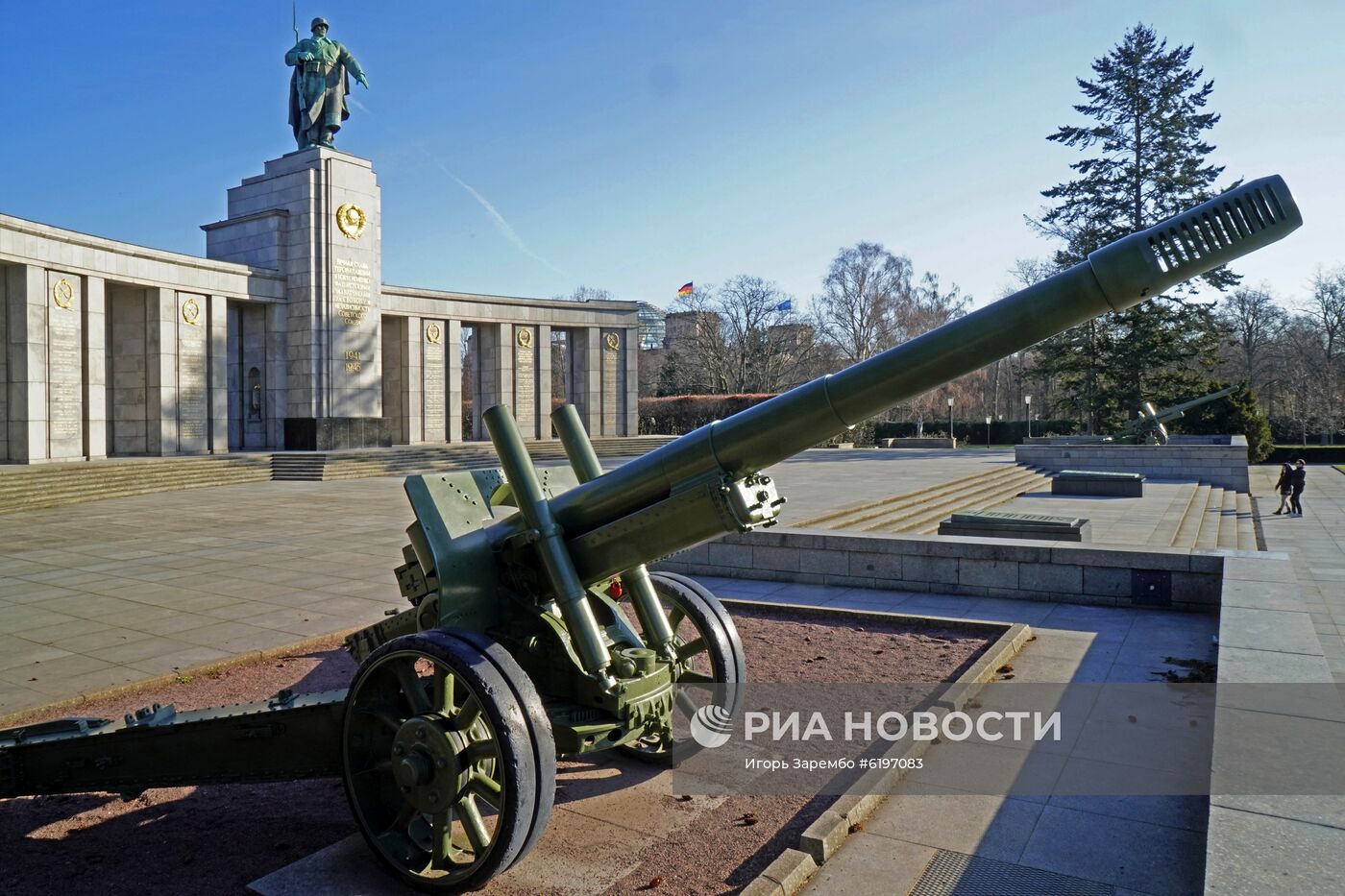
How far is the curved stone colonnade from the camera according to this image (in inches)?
947

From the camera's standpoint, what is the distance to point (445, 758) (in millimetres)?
3600

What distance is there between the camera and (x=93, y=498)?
20562 mm

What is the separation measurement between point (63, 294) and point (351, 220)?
31.9 ft

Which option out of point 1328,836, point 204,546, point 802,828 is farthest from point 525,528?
point 204,546

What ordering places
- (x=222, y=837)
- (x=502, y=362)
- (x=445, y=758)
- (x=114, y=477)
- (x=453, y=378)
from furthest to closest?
(x=502, y=362) < (x=453, y=378) < (x=114, y=477) < (x=222, y=837) < (x=445, y=758)

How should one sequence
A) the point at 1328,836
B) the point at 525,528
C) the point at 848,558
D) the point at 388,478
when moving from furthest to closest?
the point at 388,478
the point at 848,558
the point at 525,528
the point at 1328,836

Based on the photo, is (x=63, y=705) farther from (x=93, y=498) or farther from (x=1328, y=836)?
(x=93, y=498)

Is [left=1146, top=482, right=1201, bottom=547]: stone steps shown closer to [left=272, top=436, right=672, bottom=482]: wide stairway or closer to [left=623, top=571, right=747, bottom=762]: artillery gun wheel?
[left=623, top=571, right=747, bottom=762]: artillery gun wheel

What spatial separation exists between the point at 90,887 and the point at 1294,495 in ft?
73.7

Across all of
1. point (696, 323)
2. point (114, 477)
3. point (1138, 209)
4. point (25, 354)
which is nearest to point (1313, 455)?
point (1138, 209)

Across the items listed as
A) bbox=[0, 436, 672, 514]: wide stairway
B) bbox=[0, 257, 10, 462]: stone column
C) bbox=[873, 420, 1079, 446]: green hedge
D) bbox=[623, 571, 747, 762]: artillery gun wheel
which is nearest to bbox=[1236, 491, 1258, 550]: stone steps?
bbox=[623, 571, 747, 762]: artillery gun wheel

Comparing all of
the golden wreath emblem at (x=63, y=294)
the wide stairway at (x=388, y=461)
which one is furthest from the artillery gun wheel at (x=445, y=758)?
the golden wreath emblem at (x=63, y=294)

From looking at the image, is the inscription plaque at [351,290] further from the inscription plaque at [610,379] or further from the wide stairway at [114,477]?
the inscription plaque at [610,379]

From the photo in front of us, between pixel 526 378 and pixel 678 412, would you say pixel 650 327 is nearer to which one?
pixel 678 412
